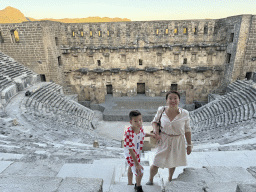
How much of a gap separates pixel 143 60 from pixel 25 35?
10.9 m

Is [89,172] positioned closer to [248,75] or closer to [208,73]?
[208,73]

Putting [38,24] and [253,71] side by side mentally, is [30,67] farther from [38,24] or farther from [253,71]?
[253,71]

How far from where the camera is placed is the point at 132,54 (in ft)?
54.3

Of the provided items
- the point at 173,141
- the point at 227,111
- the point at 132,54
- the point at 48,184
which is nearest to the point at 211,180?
the point at 173,141

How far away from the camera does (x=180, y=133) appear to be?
8.24 ft

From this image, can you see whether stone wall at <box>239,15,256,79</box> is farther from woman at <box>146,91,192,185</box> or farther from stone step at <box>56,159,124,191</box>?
stone step at <box>56,159,124,191</box>

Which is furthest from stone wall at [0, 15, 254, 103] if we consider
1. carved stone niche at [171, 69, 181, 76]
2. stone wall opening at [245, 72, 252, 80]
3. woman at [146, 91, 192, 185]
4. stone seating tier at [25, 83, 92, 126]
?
woman at [146, 91, 192, 185]

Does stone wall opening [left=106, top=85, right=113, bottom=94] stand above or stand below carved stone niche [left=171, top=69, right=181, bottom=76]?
below

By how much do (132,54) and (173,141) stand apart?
1487 cm

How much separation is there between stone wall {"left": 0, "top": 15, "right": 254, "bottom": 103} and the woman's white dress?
13522mm

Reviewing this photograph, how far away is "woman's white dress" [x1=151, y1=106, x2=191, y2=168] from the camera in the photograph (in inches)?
98.5

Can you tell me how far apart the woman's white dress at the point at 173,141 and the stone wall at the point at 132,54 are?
13.5 m

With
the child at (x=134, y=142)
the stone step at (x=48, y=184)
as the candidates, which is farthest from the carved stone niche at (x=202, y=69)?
the stone step at (x=48, y=184)

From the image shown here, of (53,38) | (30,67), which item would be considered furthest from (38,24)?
(30,67)
